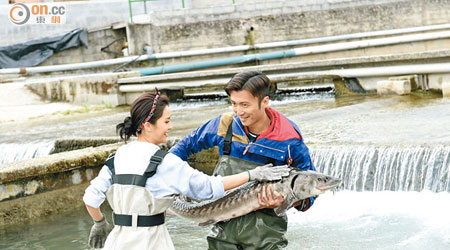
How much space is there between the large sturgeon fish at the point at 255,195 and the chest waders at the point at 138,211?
450mm

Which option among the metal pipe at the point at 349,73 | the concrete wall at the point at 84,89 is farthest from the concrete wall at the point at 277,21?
the metal pipe at the point at 349,73

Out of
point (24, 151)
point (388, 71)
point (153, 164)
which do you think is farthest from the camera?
point (388, 71)

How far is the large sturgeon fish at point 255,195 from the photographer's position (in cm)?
332

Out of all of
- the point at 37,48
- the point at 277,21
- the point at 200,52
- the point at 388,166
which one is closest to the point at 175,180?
the point at 388,166

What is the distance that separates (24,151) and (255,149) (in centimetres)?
714

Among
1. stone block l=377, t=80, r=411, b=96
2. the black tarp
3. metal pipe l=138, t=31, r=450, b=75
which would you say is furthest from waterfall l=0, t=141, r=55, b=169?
the black tarp

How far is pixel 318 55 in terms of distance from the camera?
20.2 metres

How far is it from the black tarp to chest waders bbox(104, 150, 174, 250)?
686 inches

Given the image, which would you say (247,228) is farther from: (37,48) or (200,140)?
(37,48)

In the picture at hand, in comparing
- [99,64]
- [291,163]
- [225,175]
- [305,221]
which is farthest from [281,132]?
[99,64]

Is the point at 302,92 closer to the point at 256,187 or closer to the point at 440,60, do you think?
the point at 440,60

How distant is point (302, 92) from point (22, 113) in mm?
6587

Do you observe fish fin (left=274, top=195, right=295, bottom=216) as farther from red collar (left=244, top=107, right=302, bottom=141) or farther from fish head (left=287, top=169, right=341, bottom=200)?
red collar (left=244, top=107, right=302, bottom=141)

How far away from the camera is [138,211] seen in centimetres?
310
